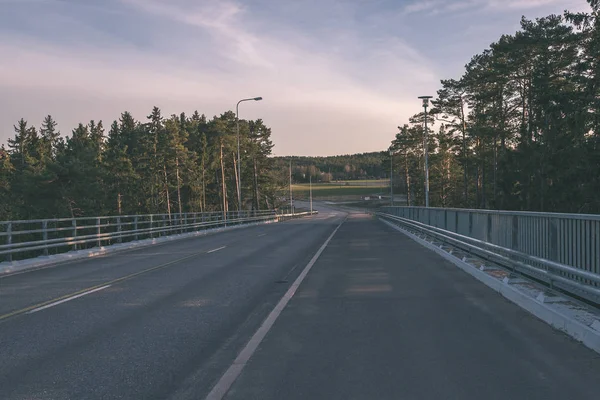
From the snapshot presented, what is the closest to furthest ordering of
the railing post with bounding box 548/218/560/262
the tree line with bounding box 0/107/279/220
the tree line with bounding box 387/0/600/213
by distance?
the railing post with bounding box 548/218/560/262 → the tree line with bounding box 387/0/600/213 → the tree line with bounding box 0/107/279/220

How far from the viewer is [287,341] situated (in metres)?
6.79

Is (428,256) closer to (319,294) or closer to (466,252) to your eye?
(466,252)

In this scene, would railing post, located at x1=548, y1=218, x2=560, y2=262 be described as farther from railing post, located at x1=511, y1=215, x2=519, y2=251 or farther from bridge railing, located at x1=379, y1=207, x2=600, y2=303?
railing post, located at x1=511, y1=215, x2=519, y2=251

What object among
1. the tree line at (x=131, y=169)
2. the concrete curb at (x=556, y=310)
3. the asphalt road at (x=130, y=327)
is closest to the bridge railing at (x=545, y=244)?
the concrete curb at (x=556, y=310)

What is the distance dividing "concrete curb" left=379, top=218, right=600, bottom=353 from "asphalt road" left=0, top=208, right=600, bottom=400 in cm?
16

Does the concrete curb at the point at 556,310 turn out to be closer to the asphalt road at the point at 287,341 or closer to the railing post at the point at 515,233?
the asphalt road at the point at 287,341

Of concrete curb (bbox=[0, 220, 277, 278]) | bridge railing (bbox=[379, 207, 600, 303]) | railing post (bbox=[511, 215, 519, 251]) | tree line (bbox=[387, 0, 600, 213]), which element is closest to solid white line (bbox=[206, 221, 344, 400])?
bridge railing (bbox=[379, 207, 600, 303])

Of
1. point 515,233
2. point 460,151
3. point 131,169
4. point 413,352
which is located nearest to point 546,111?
point 515,233

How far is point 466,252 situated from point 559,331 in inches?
332

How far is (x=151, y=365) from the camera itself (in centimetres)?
581

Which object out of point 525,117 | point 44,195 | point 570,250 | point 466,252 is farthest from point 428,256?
point 44,195

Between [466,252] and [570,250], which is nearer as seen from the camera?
[570,250]

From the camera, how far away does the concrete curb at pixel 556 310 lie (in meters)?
6.41

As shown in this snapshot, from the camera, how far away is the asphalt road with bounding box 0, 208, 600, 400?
5105 millimetres
